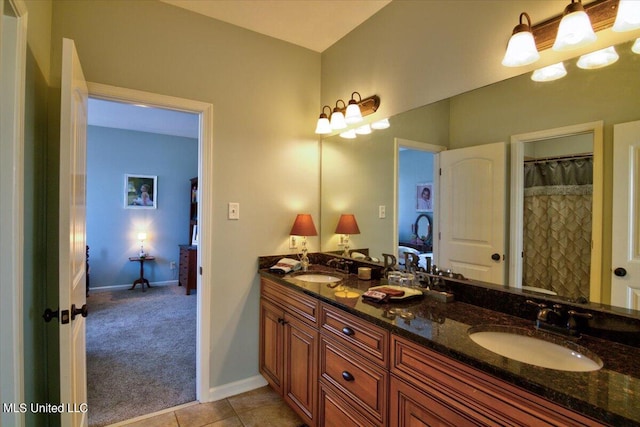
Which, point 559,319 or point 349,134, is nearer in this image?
point 559,319

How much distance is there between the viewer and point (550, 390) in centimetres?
80

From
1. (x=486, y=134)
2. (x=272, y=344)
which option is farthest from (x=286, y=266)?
(x=486, y=134)

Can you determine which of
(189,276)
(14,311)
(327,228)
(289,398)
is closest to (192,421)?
(289,398)

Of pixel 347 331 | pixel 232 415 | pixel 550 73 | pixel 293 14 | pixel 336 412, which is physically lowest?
pixel 232 415

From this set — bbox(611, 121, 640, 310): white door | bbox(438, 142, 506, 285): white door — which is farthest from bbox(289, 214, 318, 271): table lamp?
bbox(611, 121, 640, 310): white door

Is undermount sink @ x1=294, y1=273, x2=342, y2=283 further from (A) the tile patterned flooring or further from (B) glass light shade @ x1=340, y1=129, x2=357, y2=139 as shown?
(B) glass light shade @ x1=340, y1=129, x2=357, y2=139

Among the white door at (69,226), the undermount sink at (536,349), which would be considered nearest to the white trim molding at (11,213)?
the white door at (69,226)

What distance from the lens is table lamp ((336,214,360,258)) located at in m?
2.53

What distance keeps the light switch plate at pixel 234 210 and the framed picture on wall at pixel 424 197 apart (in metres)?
1.26

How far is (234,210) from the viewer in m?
2.37

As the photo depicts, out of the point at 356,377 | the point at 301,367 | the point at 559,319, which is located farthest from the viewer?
the point at 301,367

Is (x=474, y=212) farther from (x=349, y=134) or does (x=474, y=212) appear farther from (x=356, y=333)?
(x=349, y=134)

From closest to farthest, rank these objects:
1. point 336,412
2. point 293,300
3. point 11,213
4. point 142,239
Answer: point 11,213 → point 336,412 → point 293,300 → point 142,239

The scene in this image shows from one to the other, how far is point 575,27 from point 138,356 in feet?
11.9
